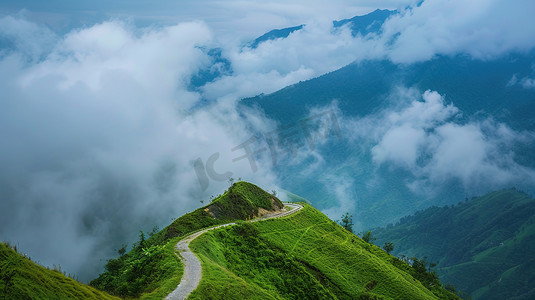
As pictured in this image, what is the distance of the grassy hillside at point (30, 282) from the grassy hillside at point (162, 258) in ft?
27.3

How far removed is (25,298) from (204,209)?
52.4m

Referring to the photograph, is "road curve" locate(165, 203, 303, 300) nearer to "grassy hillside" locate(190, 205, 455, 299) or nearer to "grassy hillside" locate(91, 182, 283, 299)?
"grassy hillside" locate(91, 182, 283, 299)

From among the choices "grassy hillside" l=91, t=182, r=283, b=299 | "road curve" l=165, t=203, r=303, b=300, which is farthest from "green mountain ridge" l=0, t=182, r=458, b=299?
"road curve" l=165, t=203, r=303, b=300

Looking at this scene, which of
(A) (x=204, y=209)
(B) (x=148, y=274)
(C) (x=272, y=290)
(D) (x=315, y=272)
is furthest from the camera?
(A) (x=204, y=209)

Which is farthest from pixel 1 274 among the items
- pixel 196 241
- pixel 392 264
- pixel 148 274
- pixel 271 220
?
pixel 392 264

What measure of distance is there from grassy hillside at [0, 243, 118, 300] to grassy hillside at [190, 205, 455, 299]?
10763 millimetres

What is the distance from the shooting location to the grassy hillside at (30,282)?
1996 cm

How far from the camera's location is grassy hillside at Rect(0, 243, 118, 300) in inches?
786

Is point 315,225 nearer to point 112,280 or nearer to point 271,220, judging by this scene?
point 271,220

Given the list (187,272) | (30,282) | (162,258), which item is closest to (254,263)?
(162,258)

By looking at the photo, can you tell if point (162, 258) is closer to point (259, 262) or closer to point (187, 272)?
point (187, 272)

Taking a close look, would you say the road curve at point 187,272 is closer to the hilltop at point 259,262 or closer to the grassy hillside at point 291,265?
the hilltop at point 259,262

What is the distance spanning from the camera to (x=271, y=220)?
74.5m

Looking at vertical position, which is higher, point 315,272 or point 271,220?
point 271,220
